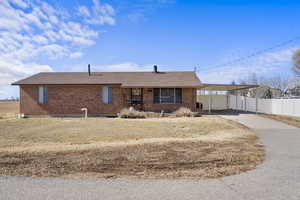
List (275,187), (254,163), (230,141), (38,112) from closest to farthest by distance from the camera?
(275,187) → (254,163) → (230,141) → (38,112)

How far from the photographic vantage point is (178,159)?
530 cm

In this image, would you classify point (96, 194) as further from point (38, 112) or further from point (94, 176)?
point (38, 112)

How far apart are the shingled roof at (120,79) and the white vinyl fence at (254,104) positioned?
537 cm

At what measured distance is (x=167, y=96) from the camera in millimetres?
17203

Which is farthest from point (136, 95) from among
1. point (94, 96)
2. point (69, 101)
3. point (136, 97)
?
point (69, 101)

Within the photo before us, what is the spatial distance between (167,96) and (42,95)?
10726 mm

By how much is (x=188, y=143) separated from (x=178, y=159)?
73.8 inches

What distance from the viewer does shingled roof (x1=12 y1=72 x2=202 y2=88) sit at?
1698cm

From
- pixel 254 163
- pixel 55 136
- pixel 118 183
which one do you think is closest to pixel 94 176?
pixel 118 183

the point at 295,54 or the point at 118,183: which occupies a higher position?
the point at 295,54

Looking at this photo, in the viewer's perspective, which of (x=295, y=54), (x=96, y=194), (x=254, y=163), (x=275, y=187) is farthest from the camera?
(x=295, y=54)

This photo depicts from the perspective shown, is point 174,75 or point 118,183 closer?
point 118,183

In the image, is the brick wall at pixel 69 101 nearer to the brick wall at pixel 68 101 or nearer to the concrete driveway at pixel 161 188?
the brick wall at pixel 68 101

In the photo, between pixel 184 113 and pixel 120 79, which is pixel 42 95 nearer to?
pixel 120 79
